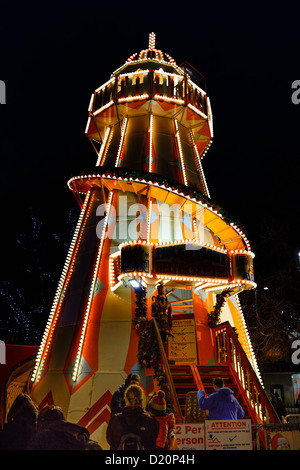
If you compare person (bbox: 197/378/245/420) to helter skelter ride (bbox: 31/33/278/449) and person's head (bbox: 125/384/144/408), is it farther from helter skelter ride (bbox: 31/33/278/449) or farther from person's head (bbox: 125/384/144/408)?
person's head (bbox: 125/384/144/408)

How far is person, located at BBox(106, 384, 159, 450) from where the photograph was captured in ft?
16.3

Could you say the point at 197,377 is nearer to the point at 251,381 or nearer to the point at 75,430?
the point at 251,381

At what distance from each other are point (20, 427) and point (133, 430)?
4.70ft

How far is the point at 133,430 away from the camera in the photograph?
5.03 metres

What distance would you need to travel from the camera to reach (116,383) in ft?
37.3

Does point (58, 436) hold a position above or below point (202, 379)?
below

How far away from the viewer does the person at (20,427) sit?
4527mm

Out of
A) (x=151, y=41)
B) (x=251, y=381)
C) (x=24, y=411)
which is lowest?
(x=24, y=411)

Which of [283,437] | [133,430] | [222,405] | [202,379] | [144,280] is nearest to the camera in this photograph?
[133,430]

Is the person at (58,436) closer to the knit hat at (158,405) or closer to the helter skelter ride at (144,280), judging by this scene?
the knit hat at (158,405)

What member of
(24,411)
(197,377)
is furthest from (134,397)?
(197,377)

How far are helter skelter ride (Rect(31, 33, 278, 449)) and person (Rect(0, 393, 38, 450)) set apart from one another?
4627 mm

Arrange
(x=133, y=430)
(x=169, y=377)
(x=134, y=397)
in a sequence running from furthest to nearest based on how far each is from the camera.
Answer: (x=169, y=377) → (x=134, y=397) → (x=133, y=430)

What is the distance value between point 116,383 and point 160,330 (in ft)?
6.64
